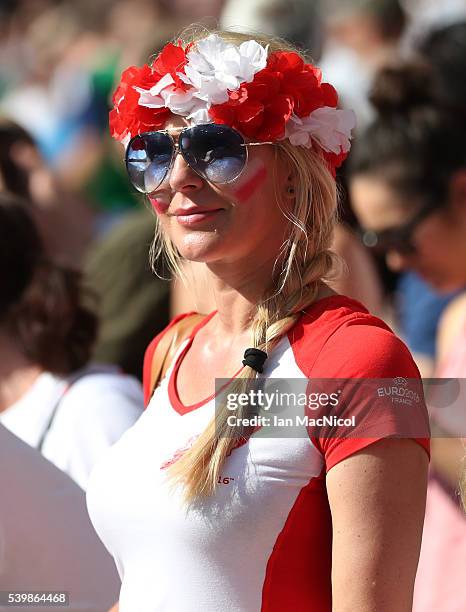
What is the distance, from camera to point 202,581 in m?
1.94

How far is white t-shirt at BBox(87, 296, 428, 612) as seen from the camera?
1.89 meters

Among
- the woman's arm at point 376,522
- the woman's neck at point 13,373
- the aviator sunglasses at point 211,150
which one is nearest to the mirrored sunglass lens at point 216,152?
the aviator sunglasses at point 211,150

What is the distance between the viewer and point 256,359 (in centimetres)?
203

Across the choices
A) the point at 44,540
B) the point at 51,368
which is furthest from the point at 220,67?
the point at 51,368

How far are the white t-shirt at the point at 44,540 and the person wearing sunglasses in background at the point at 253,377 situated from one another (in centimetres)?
37

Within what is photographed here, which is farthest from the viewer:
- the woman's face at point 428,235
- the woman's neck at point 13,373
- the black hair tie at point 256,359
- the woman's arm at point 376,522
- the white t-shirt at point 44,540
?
the woman's face at point 428,235

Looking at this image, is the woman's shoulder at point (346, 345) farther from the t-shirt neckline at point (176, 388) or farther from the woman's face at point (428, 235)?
the woman's face at point (428, 235)

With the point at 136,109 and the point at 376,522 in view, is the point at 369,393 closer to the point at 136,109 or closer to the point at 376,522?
the point at 376,522

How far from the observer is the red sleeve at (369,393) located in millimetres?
1846

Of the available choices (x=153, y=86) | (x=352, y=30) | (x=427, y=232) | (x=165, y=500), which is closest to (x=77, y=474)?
(x=165, y=500)

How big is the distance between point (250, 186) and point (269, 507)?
61 cm

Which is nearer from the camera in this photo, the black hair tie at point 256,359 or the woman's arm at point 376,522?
the woman's arm at point 376,522

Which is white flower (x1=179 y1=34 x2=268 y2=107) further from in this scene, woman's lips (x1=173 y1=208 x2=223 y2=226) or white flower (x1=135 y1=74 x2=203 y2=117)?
woman's lips (x1=173 y1=208 x2=223 y2=226)

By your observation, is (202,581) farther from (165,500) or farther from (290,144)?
(290,144)
